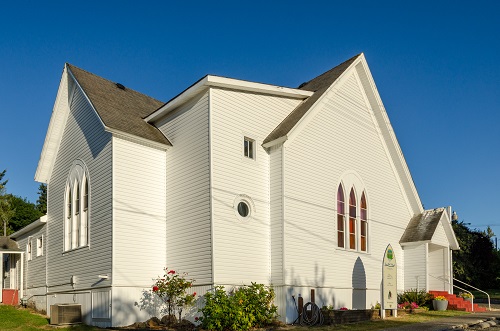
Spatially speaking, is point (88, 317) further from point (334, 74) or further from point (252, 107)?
point (334, 74)

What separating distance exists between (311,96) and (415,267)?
10.4 metres

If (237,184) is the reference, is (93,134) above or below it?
above

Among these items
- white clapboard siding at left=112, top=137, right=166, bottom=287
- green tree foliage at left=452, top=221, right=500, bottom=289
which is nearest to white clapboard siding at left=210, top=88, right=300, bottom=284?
white clapboard siding at left=112, top=137, right=166, bottom=287

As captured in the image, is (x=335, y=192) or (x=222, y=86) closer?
(x=222, y=86)

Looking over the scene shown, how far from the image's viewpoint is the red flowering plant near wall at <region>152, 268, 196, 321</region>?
19047 millimetres

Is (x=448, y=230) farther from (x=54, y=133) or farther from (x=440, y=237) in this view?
(x=54, y=133)

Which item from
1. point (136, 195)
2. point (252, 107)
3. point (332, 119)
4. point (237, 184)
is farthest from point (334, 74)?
point (136, 195)

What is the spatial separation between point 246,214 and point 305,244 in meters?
2.70

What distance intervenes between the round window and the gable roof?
35.8ft

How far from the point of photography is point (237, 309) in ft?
56.8

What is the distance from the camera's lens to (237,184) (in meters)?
20.0

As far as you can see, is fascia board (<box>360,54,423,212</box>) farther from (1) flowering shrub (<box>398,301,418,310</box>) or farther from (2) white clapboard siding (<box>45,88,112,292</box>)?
(2) white clapboard siding (<box>45,88,112,292</box>)

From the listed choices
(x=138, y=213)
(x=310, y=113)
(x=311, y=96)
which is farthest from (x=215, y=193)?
(x=311, y=96)

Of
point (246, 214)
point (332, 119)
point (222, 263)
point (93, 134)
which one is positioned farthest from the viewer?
point (332, 119)
